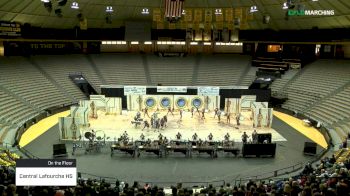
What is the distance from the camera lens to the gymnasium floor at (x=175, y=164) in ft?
77.3

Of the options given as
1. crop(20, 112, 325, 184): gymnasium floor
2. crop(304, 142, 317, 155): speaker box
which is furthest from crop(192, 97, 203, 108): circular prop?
crop(304, 142, 317, 155): speaker box

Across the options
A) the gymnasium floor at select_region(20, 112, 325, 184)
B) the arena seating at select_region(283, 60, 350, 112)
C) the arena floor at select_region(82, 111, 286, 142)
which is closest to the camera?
the gymnasium floor at select_region(20, 112, 325, 184)

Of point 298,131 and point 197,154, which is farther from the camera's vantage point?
point 298,131

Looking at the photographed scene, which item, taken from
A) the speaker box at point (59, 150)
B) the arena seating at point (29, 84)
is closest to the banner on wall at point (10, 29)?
the arena seating at point (29, 84)

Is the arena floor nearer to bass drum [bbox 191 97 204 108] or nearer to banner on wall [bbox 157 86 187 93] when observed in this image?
bass drum [bbox 191 97 204 108]

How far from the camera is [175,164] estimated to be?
25.8m

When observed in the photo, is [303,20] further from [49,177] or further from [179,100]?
[49,177]

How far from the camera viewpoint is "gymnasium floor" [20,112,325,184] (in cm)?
2356

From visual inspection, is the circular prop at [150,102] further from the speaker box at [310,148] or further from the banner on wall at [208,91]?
the speaker box at [310,148]

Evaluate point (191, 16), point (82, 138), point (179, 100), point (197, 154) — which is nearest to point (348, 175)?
point (197, 154)

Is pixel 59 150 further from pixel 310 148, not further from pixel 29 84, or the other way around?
pixel 29 84

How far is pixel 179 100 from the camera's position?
43.6 m

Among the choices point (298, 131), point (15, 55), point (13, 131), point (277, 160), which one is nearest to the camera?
point (277, 160)

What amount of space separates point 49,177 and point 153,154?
1627cm
